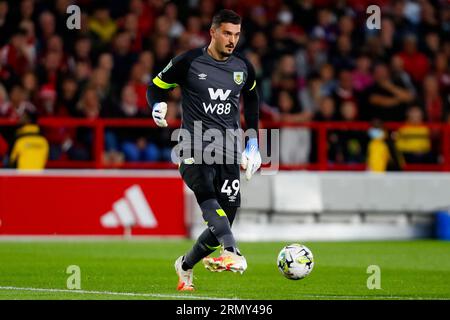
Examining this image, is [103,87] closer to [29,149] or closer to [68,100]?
[68,100]

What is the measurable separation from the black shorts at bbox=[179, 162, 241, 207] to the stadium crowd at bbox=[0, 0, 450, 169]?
8470mm

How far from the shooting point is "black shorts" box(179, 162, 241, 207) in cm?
1079

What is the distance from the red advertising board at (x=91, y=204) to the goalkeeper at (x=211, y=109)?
7.92 meters

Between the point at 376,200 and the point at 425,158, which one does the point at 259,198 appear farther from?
the point at 425,158

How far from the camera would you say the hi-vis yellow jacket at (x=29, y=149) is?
1888cm

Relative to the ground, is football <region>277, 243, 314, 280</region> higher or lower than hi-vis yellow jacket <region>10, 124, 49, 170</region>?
lower

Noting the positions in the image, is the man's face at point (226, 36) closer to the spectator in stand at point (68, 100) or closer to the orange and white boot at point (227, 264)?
the orange and white boot at point (227, 264)

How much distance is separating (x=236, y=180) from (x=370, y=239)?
9.24 metres

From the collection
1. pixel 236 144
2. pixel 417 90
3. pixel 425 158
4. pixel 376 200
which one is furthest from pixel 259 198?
pixel 236 144

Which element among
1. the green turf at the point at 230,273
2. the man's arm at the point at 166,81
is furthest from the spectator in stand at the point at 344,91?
the man's arm at the point at 166,81

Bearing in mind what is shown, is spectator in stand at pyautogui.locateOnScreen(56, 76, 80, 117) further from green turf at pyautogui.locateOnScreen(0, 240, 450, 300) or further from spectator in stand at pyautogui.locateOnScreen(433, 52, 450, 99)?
spectator in stand at pyautogui.locateOnScreen(433, 52, 450, 99)

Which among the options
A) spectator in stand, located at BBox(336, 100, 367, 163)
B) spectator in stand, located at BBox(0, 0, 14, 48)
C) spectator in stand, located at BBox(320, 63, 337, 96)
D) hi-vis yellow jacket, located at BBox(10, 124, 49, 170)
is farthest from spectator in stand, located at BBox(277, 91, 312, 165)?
spectator in stand, located at BBox(0, 0, 14, 48)
